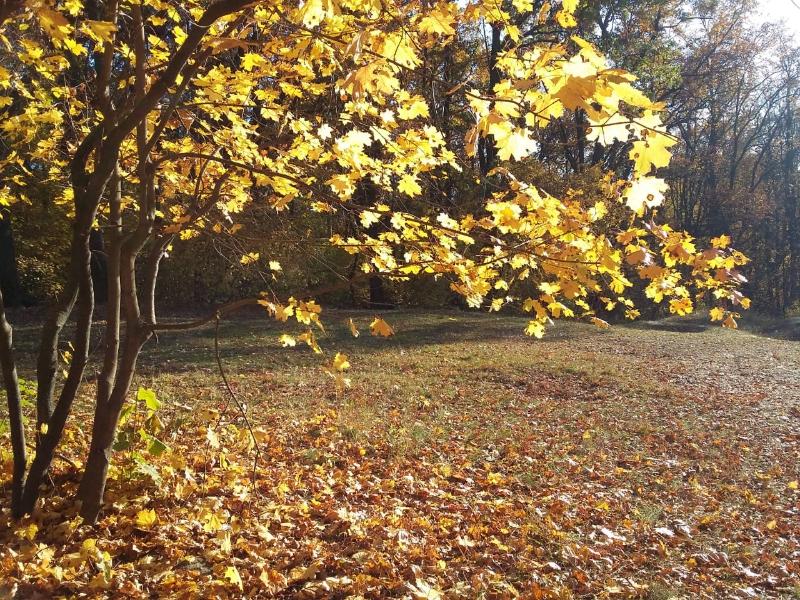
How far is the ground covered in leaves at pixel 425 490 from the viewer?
3334mm

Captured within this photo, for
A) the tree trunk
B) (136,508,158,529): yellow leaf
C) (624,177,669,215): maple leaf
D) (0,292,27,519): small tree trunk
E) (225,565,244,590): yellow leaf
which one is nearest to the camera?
(624,177,669,215): maple leaf

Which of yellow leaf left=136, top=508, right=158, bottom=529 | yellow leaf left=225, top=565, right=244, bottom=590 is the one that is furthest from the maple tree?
yellow leaf left=225, top=565, right=244, bottom=590

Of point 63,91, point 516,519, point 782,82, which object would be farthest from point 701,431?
point 782,82

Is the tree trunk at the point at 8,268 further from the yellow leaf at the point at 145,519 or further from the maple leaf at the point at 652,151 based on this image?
the maple leaf at the point at 652,151

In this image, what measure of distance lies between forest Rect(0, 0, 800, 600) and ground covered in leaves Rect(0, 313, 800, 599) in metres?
0.03

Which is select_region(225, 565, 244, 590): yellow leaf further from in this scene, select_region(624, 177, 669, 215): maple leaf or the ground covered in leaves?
select_region(624, 177, 669, 215): maple leaf

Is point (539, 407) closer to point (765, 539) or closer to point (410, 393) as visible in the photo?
point (410, 393)

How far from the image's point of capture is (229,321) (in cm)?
1373

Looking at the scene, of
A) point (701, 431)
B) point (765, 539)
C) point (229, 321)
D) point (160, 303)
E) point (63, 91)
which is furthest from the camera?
point (160, 303)

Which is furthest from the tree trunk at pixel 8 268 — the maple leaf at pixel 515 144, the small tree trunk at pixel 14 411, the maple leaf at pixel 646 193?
the maple leaf at pixel 646 193

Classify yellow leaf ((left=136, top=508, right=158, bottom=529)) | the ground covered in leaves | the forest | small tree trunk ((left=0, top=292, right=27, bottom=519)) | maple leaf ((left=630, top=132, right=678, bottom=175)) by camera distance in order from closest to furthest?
1. maple leaf ((left=630, top=132, right=678, bottom=175))
2. the forest
3. small tree trunk ((left=0, top=292, right=27, bottom=519))
4. the ground covered in leaves
5. yellow leaf ((left=136, top=508, right=158, bottom=529))

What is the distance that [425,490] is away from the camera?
4.97 meters

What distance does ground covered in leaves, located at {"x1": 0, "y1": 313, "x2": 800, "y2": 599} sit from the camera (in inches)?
131

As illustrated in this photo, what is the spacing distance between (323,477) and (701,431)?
16.7ft
